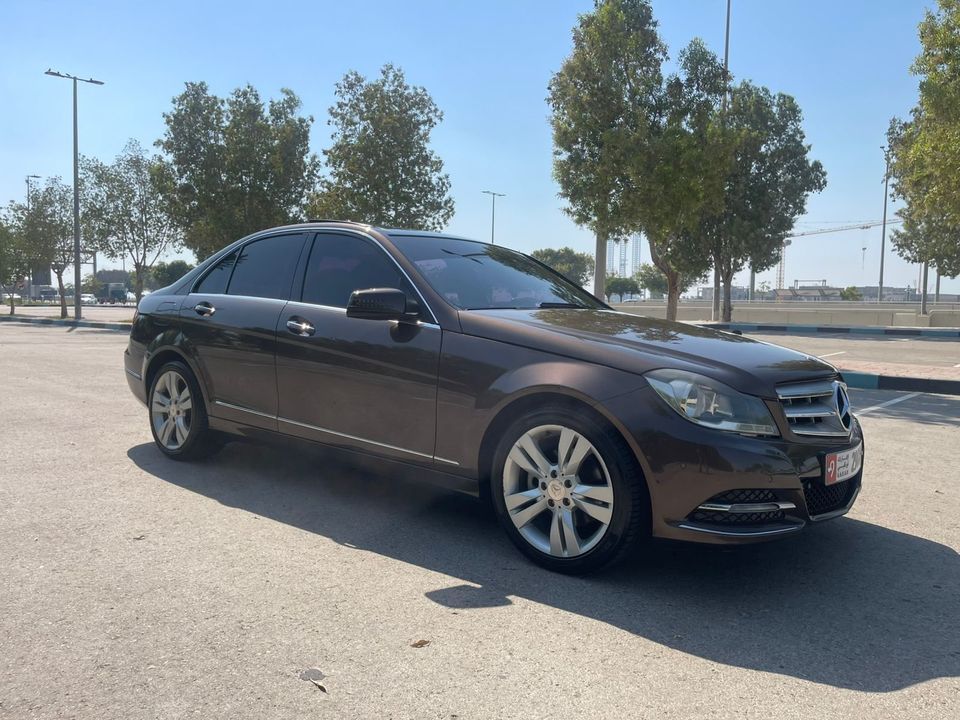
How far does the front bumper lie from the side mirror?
3.99ft

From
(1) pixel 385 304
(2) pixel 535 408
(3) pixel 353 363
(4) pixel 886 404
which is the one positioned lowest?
(4) pixel 886 404

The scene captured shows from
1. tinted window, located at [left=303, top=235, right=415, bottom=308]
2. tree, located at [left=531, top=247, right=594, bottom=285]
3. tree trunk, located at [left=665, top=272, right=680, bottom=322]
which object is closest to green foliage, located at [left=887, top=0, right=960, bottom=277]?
tree trunk, located at [left=665, top=272, right=680, bottom=322]

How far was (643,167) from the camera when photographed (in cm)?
1777

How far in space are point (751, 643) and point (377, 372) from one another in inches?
84.0

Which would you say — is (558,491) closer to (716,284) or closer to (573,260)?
(716,284)

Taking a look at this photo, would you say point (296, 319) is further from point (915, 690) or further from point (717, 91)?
point (717, 91)

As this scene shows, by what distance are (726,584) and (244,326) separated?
306cm

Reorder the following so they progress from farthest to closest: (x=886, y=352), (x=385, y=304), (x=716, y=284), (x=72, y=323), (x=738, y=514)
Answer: (x=716, y=284), (x=72, y=323), (x=886, y=352), (x=385, y=304), (x=738, y=514)

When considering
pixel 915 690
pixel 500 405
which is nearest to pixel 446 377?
pixel 500 405

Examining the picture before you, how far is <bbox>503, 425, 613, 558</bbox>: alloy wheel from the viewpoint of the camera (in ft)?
10.7

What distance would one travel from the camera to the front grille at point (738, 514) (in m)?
3.09

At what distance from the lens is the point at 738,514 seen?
3.10 metres

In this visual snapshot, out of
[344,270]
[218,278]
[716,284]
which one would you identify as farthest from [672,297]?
[344,270]

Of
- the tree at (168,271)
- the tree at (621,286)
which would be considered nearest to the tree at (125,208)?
the tree at (168,271)
